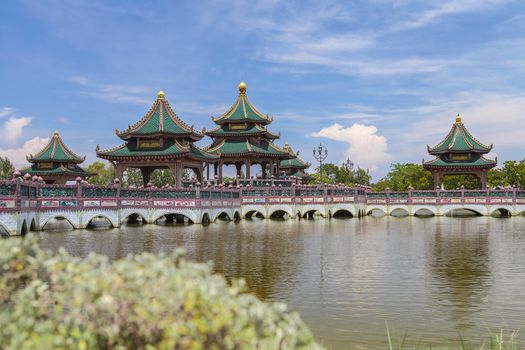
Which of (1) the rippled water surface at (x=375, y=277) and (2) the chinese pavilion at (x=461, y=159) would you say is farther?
(2) the chinese pavilion at (x=461, y=159)

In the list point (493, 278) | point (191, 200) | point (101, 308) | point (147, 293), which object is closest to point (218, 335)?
point (147, 293)

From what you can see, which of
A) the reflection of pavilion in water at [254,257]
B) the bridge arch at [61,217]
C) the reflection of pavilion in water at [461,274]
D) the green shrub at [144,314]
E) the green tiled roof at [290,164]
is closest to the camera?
the green shrub at [144,314]

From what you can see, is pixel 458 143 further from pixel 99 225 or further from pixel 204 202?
pixel 99 225

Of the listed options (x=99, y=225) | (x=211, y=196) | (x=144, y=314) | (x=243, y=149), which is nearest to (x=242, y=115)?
(x=243, y=149)

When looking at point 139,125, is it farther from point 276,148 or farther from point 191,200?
point 276,148

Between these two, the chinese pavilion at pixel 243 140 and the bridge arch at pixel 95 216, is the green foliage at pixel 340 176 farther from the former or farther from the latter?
the bridge arch at pixel 95 216

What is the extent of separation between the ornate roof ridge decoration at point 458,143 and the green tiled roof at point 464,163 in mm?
859

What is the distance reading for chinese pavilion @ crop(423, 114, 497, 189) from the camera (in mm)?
54906

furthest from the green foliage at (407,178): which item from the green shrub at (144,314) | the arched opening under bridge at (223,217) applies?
the green shrub at (144,314)

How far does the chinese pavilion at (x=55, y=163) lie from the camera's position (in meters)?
59.5

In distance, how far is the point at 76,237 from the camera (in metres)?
25.8

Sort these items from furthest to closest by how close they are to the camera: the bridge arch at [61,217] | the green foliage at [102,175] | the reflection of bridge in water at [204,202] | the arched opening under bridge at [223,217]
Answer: the green foliage at [102,175], the arched opening under bridge at [223,217], the bridge arch at [61,217], the reflection of bridge in water at [204,202]

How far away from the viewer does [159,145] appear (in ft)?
142

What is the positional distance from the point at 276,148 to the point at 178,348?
51.5 meters
